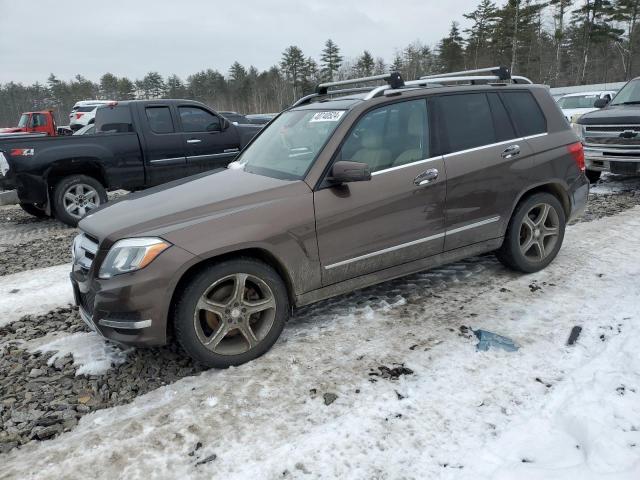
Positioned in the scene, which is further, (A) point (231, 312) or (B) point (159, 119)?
(B) point (159, 119)

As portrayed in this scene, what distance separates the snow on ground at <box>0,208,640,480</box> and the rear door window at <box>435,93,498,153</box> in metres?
1.41

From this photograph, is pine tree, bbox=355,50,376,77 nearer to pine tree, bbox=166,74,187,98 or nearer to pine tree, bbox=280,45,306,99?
pine tree, bbox=280,45,306,99

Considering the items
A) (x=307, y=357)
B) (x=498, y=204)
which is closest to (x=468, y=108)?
(x=498, y=204)

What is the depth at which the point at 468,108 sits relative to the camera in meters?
4.23

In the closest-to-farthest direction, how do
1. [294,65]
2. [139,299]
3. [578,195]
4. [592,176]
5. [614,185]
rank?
[139,299], [578,195], [614,185], [592,176], [294,65]

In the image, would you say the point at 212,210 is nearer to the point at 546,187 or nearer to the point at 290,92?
the point at 546,187

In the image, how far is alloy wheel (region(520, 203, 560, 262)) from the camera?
463 cm

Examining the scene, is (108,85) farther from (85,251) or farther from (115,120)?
(85,251)

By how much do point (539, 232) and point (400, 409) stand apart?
9.02 feet

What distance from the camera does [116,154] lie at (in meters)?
8.09

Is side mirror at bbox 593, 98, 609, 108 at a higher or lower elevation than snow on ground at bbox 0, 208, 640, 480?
higher

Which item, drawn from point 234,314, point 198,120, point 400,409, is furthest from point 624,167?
point 234,314

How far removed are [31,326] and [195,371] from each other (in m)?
1.87

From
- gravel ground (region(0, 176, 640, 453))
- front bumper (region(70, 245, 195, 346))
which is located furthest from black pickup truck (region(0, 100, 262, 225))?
front bumper (region(70, 245, 195, 346))
